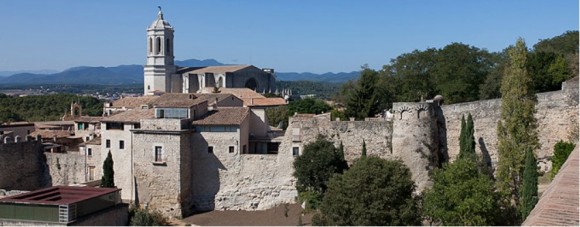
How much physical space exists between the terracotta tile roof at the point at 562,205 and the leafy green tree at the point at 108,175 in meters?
32.2

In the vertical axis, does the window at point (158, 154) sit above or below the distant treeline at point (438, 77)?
below

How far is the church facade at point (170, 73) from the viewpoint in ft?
298

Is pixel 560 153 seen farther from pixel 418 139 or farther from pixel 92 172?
pixel 92 172

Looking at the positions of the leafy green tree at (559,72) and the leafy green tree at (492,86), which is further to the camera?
the leafy green tree at (492,86)

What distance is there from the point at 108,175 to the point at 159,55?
5766 centimetres

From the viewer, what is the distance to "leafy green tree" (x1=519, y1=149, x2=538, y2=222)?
24.7 m

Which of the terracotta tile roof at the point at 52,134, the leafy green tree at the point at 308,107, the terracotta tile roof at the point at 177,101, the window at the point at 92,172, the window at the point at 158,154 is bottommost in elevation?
the window at the point at 92,172

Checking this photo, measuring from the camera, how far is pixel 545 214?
5.92 meters

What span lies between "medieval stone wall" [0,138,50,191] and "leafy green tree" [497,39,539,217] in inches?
1231

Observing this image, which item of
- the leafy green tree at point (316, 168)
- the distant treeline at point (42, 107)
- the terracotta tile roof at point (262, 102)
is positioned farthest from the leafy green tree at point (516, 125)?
the distant treeline at point (42, 107)

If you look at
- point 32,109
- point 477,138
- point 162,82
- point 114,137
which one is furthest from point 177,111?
point 32,109

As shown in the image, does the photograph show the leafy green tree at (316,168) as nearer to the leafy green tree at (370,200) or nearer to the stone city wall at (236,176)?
the stone city wall at (236,176)

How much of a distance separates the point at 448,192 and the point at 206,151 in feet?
56.5

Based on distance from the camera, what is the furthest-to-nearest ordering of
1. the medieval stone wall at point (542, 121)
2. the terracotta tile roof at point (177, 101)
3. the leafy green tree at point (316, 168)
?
the terracotta tile roof at point (177, 101) < the leafy green tree at point (316, 168) < the medieval stone wall at point (542, 121)
